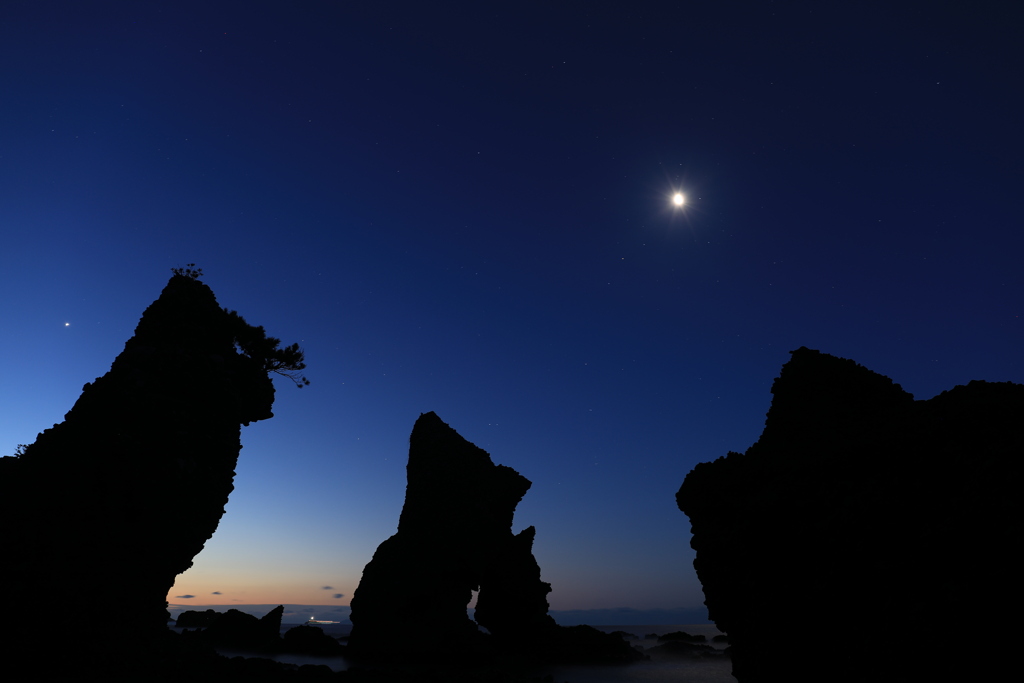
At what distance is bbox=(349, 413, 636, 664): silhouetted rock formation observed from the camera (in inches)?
1490

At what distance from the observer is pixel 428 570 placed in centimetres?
3888

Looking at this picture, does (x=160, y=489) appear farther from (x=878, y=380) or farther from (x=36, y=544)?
(x=878, y=380)

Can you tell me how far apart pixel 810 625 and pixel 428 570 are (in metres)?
32.5

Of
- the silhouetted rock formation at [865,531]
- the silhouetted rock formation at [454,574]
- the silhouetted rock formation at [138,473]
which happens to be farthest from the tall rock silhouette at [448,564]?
the silhouetted rock formation at [865,531]

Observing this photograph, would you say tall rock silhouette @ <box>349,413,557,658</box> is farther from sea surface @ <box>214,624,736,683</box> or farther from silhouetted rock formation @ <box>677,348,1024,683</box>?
silhouetted rock formation @ <box>677,348,1024,683</box>

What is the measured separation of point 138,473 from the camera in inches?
832

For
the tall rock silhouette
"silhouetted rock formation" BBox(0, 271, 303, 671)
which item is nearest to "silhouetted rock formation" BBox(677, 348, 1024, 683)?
"silhouetted rock formation" BBox(0, 271, 303, 671)

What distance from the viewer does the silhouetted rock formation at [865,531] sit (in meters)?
9.00

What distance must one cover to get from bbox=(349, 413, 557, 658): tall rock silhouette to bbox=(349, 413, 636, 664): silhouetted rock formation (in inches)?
3.3

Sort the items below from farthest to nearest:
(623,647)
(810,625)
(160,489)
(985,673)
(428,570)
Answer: (623,647) → (428,570) → (160,489) → (810,625) → (985,673)

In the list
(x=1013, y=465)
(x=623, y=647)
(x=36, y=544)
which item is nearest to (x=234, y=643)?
(x=36, y=544)

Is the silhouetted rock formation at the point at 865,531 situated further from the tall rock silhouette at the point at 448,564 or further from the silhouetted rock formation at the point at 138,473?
the tall rock silhouette at the point at 448,564

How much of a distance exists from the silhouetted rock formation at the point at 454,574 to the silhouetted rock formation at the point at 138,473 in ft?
63.1

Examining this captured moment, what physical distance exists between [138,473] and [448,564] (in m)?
24.9
